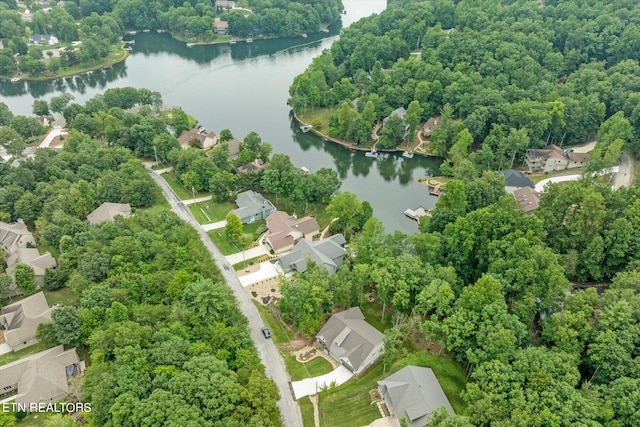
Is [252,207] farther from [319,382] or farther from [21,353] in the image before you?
[21,353]

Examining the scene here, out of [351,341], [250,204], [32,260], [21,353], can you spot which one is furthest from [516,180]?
[21,353]

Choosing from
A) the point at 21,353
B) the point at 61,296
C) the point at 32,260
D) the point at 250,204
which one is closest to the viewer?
the point at 21,353

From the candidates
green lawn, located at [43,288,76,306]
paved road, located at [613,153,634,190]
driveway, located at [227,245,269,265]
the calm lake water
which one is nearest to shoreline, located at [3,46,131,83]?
the calm lake water

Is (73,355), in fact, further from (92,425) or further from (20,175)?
(20,175)

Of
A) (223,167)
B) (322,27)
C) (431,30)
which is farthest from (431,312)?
(322,27)

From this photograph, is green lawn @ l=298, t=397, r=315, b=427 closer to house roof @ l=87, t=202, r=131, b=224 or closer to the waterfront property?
house roof @ l=87, t=202, r=131, b=224

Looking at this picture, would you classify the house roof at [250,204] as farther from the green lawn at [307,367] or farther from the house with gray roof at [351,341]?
the green lawn at [307,367]
